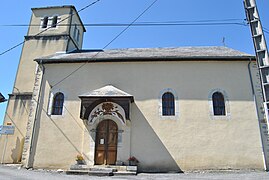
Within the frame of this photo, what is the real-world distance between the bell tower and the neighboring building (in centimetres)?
40

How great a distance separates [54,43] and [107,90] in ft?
23.6

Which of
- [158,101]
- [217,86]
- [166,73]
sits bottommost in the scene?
[158,101]

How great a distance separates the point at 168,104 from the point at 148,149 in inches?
105

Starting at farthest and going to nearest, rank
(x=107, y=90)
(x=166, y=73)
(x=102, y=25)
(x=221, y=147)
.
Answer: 1. (x=166, y=73)
2. (x=107, y=90)
3. (x=221, y=147)
4. (x=102, y=25)

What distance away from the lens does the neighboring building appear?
11.2 meters

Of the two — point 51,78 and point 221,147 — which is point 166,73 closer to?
point 221,147

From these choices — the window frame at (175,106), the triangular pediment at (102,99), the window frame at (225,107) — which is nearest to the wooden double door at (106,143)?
the triangular pediment at (102,99)

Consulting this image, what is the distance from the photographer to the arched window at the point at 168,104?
12046 mm

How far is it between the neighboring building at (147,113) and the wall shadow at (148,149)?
48mm

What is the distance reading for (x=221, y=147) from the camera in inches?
439

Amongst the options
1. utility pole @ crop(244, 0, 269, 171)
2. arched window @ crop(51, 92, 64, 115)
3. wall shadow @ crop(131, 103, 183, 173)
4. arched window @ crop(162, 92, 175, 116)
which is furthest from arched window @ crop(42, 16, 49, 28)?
utility pole @ crop(244, 0, 269, 171)

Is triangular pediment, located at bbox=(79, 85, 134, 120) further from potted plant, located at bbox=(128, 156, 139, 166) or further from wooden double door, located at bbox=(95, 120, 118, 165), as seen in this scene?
potted plant, located at bbox=(128, 156, 139, 166)

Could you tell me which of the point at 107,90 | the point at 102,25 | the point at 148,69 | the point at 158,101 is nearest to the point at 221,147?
the point at 158,101

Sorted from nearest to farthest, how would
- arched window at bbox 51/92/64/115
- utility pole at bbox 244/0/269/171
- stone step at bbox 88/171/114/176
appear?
utility pole at bbox 244/0/269/171
stone step at bbox 88/171/114/176
arched window at bbox 51/92/64/115
